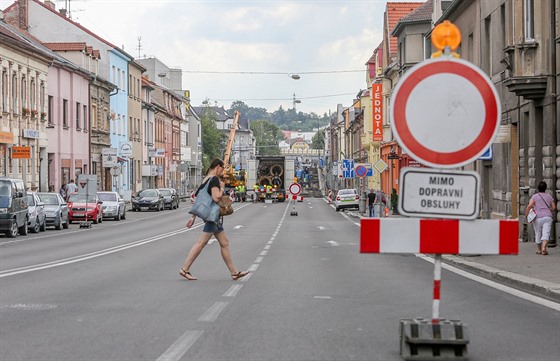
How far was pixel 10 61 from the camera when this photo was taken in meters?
47.7

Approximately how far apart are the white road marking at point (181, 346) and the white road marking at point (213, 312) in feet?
2.99

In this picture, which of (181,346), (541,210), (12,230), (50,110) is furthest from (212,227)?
(50,110)

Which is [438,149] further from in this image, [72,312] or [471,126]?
[72,312]

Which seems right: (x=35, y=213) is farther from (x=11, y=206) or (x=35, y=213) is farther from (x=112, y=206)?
(x=112, y=206)

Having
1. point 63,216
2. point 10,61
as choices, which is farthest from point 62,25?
point 63,216

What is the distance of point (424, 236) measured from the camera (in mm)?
7547

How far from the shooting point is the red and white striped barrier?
7.54 metres

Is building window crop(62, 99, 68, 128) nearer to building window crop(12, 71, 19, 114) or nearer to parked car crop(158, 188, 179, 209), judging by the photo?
building window crop(12, 71, 19, 114)

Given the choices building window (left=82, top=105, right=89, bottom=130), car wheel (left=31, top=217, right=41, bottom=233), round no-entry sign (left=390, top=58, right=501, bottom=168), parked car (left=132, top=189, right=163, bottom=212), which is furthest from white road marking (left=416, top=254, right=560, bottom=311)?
building window (left=82, top=105, right=89, bottom=130)

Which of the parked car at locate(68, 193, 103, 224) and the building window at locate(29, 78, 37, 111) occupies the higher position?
the building window at locate(29, 78, 37, 111)

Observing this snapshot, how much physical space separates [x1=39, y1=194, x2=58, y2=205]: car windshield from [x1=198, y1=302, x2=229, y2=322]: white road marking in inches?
1096

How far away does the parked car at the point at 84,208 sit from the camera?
147ft

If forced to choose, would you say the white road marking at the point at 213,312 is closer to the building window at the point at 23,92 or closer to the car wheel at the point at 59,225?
the car wheel at the point at 59,225

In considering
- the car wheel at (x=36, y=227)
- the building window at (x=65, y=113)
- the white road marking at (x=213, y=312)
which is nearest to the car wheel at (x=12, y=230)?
the car wheel at (x=36, y=227)
